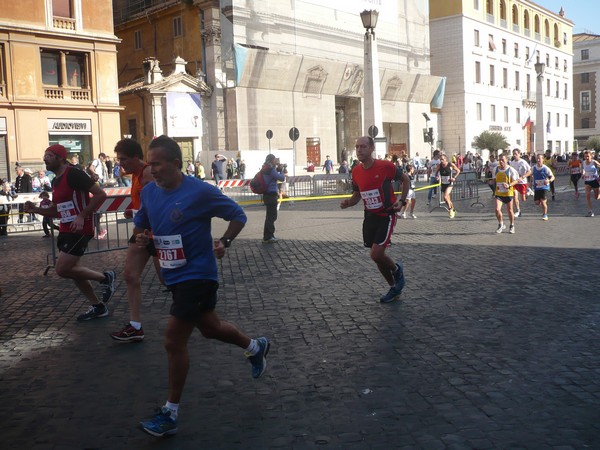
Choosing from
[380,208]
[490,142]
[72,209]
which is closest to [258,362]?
[72,209]

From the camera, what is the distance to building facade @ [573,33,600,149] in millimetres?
88375

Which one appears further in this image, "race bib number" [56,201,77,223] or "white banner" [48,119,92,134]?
"white banner" [48,119,92,134]

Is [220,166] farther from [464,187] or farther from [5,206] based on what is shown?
[5,206]

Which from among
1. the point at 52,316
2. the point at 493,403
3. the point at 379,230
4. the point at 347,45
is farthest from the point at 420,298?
the point at 347,45

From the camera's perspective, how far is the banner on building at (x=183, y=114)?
38.0m

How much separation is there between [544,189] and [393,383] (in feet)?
43.7

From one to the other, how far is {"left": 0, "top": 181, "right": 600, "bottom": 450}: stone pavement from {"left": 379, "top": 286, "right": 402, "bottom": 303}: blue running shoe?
0.35 feet

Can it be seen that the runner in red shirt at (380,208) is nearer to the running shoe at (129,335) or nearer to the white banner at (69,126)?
the running shoe at (129,335)

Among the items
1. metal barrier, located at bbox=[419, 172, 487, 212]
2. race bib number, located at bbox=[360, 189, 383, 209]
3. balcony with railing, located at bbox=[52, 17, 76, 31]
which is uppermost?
balcony with railing, located at bbox=[52, 17, 76, 31]

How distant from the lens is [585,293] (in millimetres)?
7637

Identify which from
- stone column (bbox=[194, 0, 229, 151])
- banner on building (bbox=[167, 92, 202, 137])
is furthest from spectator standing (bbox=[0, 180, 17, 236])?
stone column (bbox=[194, 0, 229, 151])

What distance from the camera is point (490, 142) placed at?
58.0m

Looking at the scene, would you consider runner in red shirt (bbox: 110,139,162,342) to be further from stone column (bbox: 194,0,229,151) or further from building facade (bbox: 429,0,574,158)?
building facade (bbox: 429,0,574,158)

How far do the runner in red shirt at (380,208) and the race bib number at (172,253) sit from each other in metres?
3.70
